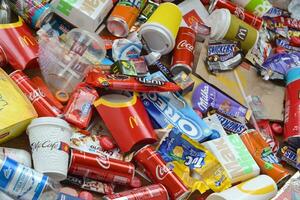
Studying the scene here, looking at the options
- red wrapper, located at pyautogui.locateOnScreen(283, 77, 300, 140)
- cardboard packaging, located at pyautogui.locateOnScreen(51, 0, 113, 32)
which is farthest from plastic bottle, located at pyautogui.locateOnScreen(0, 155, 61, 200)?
red wrapper, located at pyautogui.locateOnScreen(283, 77, 300, 140)

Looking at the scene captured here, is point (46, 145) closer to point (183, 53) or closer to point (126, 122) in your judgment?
point (126, 122)

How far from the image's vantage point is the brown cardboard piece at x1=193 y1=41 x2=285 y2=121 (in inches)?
74.4

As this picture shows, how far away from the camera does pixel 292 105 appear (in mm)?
1856

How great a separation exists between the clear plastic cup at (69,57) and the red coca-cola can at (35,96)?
0.29 ft

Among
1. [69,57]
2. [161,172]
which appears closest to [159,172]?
[161,172]

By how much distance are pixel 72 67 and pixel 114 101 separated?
20 centimetres

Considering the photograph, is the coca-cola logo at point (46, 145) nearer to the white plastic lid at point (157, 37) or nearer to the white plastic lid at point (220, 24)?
the white plastic lid at point (157, 37)

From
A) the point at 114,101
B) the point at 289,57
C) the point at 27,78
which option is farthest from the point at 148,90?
the point at 289,57

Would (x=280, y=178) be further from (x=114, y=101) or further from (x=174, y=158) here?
(x=114, y=101)

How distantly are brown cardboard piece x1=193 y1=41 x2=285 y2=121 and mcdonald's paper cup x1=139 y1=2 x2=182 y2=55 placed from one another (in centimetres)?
16

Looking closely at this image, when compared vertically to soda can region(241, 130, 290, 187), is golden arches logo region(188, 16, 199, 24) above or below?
above

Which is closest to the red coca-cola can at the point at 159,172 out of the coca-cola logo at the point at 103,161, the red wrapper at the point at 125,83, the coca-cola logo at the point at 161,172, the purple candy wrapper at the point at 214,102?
the coca-cola logo at the point at 161,172

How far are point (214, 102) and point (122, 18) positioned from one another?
0.45 m

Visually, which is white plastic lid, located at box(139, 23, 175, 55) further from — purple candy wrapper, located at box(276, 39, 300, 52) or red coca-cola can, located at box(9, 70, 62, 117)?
purple candy wrapper, located at box(276, 39, 300, 52)
